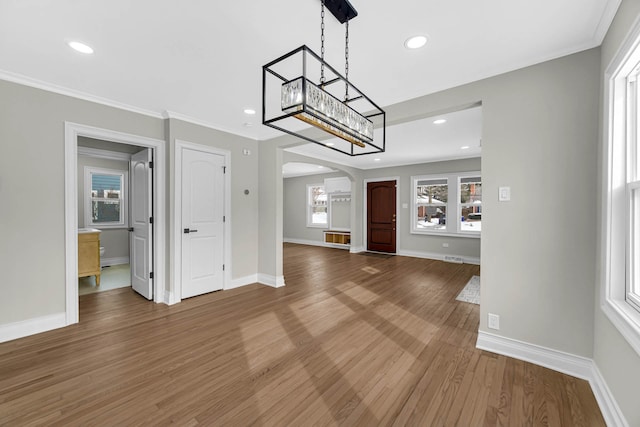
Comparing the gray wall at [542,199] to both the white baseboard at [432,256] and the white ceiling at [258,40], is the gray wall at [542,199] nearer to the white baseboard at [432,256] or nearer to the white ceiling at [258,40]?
the white ceiling at [258,40]

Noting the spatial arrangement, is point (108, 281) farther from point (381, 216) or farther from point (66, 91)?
point (381, 216)

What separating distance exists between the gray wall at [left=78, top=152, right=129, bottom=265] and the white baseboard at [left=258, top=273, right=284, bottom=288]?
3769mm

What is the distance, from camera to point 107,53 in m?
2.16

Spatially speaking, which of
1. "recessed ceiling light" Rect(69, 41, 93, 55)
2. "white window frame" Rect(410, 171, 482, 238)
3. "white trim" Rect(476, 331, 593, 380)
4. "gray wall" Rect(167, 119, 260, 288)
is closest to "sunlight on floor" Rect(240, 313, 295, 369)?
"gray wall" Rect(167, 119, 260, 288)

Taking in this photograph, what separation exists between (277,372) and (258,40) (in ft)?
8.33

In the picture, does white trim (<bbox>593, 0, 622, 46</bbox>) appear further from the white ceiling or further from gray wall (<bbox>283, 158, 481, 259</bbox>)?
gray wall (<bbox>283, 158, 481, 259</bbox>)

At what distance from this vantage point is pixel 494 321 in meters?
2.34

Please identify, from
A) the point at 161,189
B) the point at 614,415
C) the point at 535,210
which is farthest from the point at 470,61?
the point at 161,189

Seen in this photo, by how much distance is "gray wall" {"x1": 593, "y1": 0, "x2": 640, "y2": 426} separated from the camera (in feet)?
4.38

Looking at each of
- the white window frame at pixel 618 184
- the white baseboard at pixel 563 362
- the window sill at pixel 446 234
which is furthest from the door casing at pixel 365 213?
the white window frame at pixel 618 184

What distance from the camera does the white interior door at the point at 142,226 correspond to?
359 centimetres

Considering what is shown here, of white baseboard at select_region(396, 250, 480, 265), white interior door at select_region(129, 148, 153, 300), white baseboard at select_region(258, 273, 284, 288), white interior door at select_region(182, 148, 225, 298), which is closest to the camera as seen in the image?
white interior door at select_region(129, 148, 153, 300)

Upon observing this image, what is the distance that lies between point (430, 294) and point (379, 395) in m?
2.52

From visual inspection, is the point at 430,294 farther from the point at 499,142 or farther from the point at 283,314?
the point at 499,142
